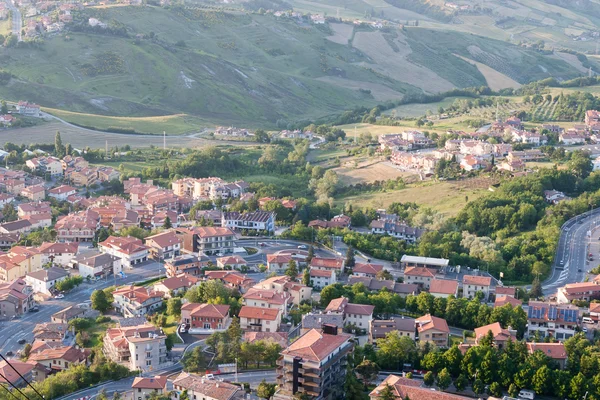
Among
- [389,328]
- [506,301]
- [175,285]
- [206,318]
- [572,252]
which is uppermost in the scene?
[389,328]

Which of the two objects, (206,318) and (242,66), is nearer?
(206,318)

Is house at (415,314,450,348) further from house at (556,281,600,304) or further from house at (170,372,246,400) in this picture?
house at (556,281,600,304)

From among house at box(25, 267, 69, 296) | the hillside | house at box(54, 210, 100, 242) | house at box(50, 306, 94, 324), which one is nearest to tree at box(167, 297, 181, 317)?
house at box(50, 306, 94, 324)

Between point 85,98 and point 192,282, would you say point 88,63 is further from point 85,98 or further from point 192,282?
point 192,282

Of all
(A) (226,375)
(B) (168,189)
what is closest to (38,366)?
(A) (226,375)

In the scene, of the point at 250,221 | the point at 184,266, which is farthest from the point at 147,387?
the point at 250,221

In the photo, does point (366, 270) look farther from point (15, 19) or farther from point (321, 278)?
point (15, 19)
